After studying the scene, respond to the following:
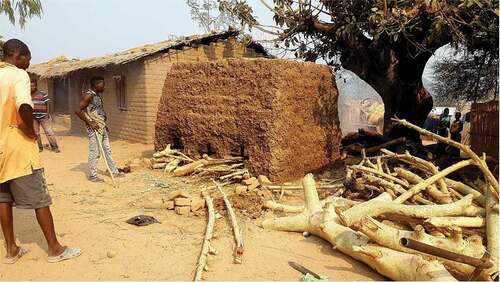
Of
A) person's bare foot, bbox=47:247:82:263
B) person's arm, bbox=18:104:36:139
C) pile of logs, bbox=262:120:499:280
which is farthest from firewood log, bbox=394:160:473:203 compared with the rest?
person's arm, bbox=18:104:36:139

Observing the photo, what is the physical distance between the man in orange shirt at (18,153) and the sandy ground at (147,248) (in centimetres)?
27

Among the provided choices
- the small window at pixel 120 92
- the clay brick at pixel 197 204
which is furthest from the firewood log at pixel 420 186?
the small window at pixel 120 92

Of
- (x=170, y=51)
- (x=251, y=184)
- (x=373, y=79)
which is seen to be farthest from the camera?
(x=170, y=51)

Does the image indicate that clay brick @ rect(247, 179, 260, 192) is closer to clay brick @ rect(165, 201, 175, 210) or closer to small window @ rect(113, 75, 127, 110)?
clay brick @ rect(165, 201, 175, 210)

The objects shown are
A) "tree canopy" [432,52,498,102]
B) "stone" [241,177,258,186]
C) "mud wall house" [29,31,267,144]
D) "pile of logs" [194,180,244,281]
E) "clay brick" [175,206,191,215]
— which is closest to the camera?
"pile of logs" [194,180,244,281]

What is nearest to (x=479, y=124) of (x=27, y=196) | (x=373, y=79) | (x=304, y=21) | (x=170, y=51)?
(x=373, y=79)

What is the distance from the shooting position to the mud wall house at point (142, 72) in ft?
35.2

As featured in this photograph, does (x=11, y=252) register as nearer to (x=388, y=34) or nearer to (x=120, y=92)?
(x=388, y=34)

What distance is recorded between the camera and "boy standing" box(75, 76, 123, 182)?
5.83 m

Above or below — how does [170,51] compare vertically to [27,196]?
above

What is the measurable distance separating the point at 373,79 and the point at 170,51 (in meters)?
5.74

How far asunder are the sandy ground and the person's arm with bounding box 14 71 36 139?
115cm

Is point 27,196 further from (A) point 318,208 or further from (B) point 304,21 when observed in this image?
(B) point 304,21

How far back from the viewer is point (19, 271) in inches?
123
